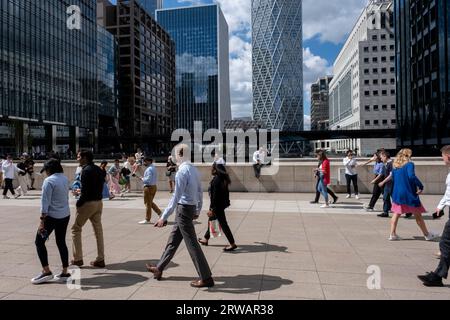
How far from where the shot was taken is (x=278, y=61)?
18500 centimetres

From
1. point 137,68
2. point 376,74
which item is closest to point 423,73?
point 376,74

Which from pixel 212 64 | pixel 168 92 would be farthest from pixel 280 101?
pixel 168 92

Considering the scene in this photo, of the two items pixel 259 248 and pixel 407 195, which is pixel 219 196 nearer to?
pixel 259 248

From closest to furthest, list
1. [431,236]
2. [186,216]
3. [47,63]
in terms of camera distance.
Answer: [186,216], [431,236], [47,63]

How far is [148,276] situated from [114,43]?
106128 millimetres

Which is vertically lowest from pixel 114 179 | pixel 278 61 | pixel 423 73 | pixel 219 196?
pixel 114 179

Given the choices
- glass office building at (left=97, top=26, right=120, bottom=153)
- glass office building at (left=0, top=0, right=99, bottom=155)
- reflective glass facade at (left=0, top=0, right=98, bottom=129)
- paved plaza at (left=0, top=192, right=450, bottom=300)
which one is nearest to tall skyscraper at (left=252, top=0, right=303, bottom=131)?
glass office building at (left=97, top=26, right=120, bottom=153)

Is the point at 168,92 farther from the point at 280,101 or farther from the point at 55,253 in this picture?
the point at 55,253

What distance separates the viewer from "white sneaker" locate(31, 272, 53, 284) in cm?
489

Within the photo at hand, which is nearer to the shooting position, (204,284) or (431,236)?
(204,284)


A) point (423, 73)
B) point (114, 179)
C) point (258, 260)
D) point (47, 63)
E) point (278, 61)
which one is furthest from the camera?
point (278, 61)

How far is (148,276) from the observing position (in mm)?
5227

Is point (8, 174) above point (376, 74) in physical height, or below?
below

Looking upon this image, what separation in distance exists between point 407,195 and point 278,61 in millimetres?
186488
